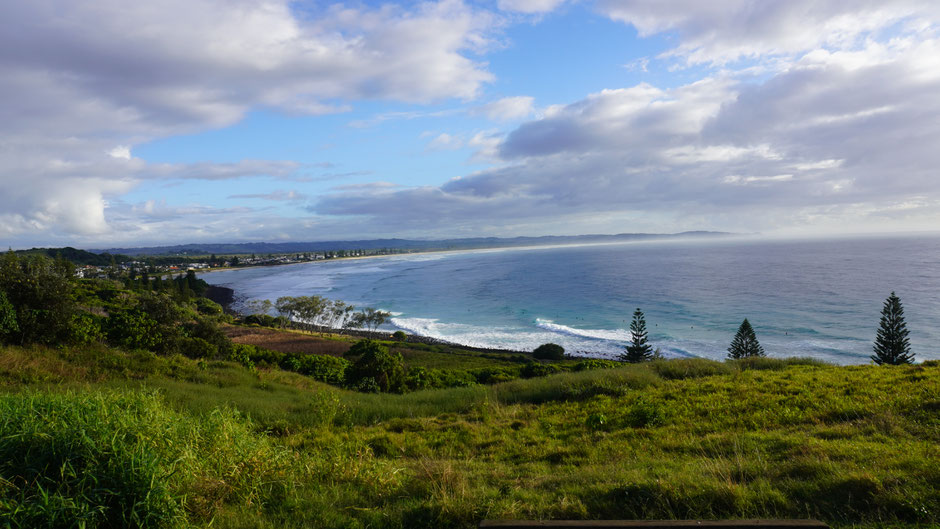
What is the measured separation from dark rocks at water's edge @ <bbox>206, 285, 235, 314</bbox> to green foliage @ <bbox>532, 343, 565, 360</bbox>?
57.3 m

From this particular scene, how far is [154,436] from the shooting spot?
425 centimetres

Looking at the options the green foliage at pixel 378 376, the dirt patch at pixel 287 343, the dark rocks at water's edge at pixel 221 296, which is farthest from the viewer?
the dark rocks at water's edge at pixel 221 296

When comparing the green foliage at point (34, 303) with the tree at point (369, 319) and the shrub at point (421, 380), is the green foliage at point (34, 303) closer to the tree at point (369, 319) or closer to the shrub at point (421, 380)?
the shrub at point (421, 380)

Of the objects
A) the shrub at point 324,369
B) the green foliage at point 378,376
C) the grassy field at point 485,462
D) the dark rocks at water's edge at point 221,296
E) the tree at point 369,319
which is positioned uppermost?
the grassy field at point 485,462

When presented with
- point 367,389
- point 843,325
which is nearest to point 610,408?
point 367,389

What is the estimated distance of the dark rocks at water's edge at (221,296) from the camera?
77.9 m

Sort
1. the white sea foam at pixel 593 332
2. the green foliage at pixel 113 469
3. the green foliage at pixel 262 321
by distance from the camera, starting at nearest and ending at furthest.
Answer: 1. the green foliage at pixel 113 469
2. the white sea foam at pixel 593 332
3. the green foliage at pixel 262 321

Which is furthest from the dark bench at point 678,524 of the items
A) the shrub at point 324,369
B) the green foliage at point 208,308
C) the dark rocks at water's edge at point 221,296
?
the dark rocks at water's edge at point 221,296

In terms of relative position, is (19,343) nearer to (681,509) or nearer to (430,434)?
(430,434)

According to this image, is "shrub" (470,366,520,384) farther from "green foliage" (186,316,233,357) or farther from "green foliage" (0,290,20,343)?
"green foliage" (0,290,20,343)

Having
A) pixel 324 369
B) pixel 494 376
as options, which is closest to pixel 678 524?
pixel 494 376

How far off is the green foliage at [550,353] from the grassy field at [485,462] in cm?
3212

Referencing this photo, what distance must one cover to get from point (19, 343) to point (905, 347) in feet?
180

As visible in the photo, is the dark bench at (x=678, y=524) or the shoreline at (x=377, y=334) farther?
the shoreline at (x=377, y=334)
